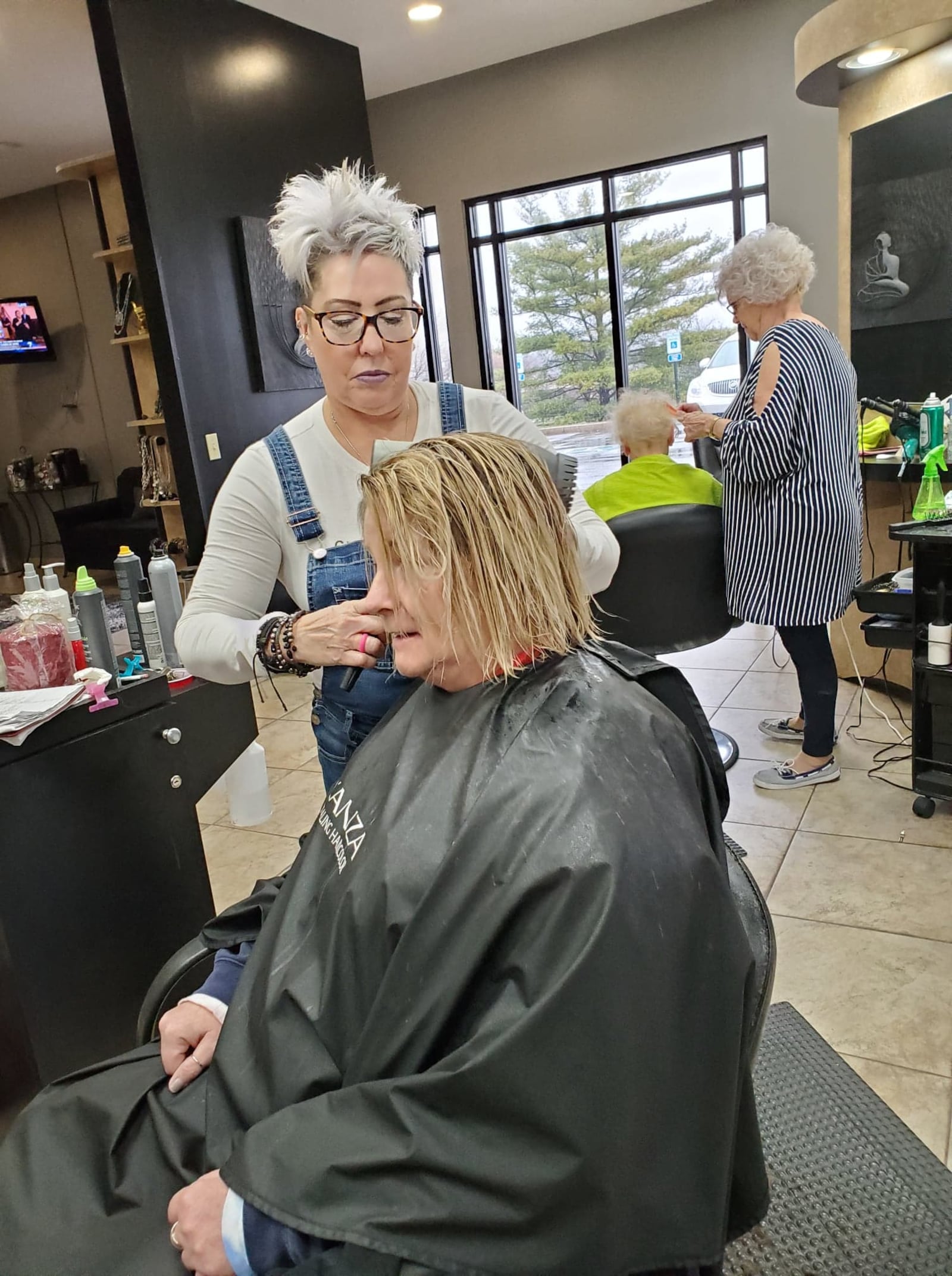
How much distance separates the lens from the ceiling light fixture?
4895mm

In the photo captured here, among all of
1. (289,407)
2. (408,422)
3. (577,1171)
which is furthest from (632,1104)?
(289,407)

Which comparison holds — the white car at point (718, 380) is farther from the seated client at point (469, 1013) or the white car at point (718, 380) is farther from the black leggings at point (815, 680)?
the seated client at point (469, 1013)

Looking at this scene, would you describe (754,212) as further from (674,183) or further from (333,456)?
(333,456)

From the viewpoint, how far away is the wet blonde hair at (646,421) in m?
2.87

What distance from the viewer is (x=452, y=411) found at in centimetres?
146

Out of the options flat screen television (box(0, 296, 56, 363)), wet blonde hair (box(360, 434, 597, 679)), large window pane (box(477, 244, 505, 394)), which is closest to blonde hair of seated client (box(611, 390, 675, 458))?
wet blonde hair (box(360, 434, 597, 679))

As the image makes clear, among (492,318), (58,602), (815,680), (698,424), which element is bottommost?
(815,680)

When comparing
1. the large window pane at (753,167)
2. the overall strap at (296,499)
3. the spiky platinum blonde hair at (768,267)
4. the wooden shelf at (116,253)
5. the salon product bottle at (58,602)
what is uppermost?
the large window pane at (753,167)

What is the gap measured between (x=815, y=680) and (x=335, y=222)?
82.9 inches

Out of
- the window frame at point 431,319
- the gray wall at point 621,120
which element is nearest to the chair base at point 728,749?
the gray wall at point 621,120

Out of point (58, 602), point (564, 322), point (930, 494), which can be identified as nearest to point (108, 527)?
point (564, 322)

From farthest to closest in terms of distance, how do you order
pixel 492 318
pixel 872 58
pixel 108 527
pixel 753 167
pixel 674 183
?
pixel 108 527
pixel 492 318
pixel 674 183
pixel 753 167
pixel 872 58

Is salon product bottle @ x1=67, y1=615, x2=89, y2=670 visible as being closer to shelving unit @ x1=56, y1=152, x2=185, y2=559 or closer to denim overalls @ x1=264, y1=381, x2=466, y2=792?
denim overalls @ x1=264, y1=381, x2=466, y2=792

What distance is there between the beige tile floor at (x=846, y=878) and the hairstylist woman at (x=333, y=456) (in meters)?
1.13
